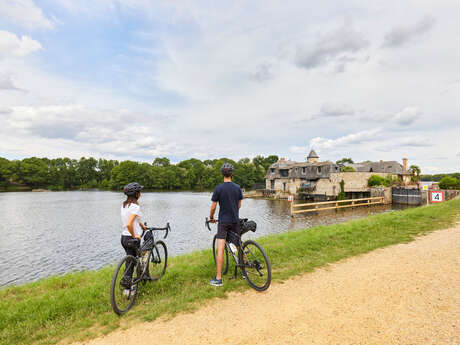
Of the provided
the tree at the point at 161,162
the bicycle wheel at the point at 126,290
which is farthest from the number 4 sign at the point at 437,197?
the tree at the point at 161,162

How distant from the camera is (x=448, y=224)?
11.1 metres

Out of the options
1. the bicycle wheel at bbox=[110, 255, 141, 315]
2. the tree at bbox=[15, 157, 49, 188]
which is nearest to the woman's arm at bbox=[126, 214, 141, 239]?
the bicycle wheel at bbox=[110, 255, 141, 315]

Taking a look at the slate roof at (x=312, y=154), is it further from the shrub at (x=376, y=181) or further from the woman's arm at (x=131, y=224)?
the woman's arm at (x=131, y=224)

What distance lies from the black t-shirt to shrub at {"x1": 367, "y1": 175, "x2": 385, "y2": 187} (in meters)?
47.1

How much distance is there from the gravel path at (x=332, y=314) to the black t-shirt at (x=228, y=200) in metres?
1.48

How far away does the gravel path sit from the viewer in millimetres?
3244

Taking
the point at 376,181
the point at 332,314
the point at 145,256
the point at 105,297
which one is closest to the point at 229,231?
the point at 145,256

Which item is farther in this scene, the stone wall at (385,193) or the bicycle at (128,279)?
the stone wall at (385,193)

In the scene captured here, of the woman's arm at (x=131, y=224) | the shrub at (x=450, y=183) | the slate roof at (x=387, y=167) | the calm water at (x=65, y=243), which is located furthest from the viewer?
the slate roof at (x=387, y=167)

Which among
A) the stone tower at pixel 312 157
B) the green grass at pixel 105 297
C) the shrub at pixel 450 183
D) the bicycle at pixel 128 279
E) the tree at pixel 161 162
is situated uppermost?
the tree at pixel 161 162

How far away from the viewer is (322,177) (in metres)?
51.2

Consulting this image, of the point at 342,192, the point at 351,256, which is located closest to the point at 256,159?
the point at 342,192

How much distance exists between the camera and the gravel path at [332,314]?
324 centimetres

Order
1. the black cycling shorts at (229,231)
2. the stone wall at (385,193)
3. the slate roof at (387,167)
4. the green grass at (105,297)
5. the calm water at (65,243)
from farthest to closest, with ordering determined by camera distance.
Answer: the slate roof at (387,167)
the stone wall at (385,193)
the calm water at (65,243)
the black cycling shorts at (229,231)
the green grass at (105,297)
